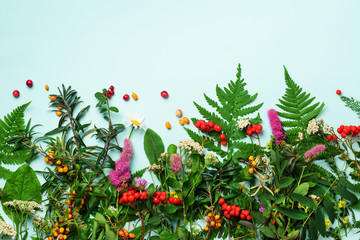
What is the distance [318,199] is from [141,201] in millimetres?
758

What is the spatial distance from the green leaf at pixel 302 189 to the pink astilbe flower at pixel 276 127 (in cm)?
20

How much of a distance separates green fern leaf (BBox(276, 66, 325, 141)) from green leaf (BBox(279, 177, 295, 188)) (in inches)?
9.0

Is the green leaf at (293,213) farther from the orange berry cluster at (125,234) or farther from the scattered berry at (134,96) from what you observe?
the scattered berry at (134,96)

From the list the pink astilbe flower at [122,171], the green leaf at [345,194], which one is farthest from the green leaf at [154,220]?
the green leaf at [345,194]

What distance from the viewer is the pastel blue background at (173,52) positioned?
1580 millimetres

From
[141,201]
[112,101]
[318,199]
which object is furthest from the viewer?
[112,101]

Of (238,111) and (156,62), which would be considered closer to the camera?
(238,111)

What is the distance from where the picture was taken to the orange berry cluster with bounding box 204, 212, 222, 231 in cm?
137

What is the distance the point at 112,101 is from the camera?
161 centimetres

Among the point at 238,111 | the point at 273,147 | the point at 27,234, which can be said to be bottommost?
the point at 27,234

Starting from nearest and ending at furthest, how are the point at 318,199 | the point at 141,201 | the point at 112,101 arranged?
the point at 318,199, the point at 141,201, the point at 112,101

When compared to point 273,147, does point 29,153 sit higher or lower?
higher

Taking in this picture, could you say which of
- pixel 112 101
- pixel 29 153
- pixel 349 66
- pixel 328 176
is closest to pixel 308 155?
pixel 328 176

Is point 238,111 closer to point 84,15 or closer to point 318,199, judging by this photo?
point 318,199
